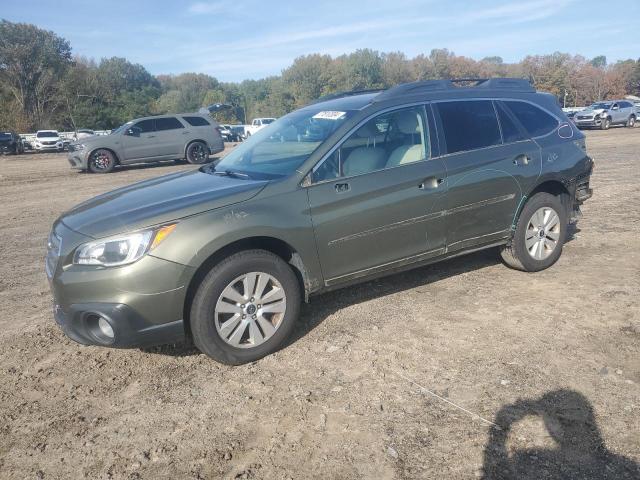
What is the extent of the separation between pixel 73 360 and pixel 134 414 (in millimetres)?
990

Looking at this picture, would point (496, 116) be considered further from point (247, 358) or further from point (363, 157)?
point (247, 358)

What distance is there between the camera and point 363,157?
4.05m

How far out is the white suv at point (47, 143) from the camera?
108 feet

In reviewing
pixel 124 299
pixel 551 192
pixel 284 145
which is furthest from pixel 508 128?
pixel 124 299

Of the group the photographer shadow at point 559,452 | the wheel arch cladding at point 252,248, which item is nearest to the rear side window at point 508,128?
the wheel arch cladding at point 252,248

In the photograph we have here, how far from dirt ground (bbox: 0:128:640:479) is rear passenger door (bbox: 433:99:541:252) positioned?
0.60 metres

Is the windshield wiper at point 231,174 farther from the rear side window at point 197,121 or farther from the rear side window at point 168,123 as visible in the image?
the rear side window at point 197,121

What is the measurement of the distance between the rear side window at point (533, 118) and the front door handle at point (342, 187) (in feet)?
6.87

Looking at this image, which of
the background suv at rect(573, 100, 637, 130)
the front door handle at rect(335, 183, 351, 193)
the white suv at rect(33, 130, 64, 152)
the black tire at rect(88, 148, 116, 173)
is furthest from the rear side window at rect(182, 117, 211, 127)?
the background suv at rect(573, 100, 637, 130)

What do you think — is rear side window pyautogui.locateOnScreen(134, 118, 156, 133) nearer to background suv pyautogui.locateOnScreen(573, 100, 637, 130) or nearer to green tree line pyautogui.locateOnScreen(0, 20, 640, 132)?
background suv pyautogui.locateOnScreen(573, 100, 637, 130)

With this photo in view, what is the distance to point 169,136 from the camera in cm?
1709

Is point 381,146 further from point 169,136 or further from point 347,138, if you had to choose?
point 169,136

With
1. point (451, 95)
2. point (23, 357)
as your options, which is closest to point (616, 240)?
point (451, 95)

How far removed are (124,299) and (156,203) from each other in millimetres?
733
